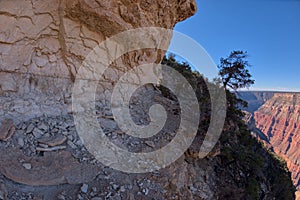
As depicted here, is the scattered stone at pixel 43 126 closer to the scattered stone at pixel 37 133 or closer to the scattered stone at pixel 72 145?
the scattered stone at pixel 37 133

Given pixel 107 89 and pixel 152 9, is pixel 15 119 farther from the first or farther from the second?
pixel 152 9

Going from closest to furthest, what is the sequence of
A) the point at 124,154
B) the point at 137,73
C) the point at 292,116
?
the point at 124,154
the point at 137,73
the point at 292,116

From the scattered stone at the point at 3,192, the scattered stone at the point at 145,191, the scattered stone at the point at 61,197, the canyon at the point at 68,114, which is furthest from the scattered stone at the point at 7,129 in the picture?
the scattered stone at the point at 145,191

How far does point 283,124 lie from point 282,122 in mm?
1261

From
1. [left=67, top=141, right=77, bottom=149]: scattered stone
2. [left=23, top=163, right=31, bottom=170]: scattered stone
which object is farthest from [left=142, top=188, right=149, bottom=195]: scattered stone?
[left=23, top=163, right=31, bottom=170]: scattered stone

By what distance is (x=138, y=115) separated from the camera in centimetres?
456

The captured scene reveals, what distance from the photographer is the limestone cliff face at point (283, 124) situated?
Result: 75394 mm

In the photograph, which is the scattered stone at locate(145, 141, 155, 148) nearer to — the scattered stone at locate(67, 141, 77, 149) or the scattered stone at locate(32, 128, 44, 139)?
the scattered stone at locate(67, 141, 77, 149)

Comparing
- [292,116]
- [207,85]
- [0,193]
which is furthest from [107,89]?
[292,116]

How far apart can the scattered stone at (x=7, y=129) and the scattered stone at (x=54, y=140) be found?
1.35 ft

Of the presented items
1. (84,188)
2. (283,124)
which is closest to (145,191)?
(84,188)

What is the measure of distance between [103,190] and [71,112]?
5.48ft

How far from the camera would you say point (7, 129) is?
2949 millimetres

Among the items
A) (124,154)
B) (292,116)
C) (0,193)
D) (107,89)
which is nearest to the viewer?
(0,193)
